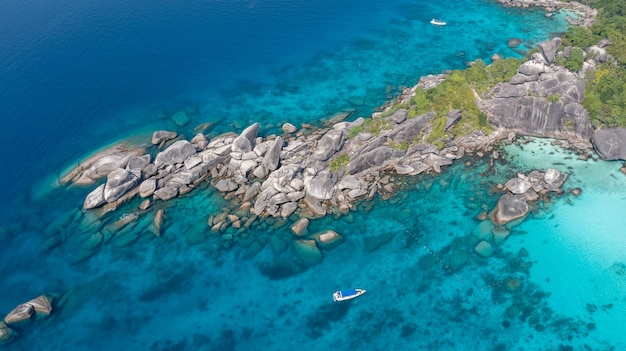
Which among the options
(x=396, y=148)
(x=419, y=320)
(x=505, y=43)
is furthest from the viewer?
(x=505, y=43)

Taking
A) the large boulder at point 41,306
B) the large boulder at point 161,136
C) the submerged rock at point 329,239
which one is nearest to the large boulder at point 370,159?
the submerged rock at point 329,239

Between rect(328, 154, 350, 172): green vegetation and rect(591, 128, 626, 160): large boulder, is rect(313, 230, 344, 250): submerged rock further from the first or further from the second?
rect(591, 128, 626, 160): large boulder

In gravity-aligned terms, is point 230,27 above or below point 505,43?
above

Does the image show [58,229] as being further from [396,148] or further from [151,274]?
[396,148]

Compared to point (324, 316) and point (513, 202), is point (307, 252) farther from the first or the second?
point (513, 202)

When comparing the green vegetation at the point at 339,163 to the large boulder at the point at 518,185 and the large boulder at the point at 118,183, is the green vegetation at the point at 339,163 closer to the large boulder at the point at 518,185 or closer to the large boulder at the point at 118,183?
the large boulder at the point at 518,185

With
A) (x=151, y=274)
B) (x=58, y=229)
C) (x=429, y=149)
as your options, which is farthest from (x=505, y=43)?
(x=58, y=229)
